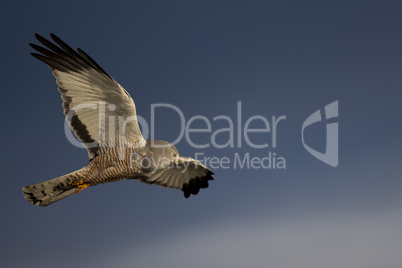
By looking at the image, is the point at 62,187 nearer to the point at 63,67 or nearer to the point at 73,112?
the point at 73,112

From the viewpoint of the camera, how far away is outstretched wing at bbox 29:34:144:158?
7.20 metres

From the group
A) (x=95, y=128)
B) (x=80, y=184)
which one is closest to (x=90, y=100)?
(x=95, y=128)

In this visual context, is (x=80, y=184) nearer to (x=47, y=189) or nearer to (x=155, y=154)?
(x=47, y=189)

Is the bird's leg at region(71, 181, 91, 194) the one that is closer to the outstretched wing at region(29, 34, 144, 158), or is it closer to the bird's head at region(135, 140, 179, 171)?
the outstretched wing at region(29, 34, 144, 158)

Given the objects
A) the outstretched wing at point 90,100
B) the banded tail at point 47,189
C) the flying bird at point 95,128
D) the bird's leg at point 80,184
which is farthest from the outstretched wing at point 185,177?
the banded tail at point 47,189

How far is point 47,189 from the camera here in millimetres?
7480

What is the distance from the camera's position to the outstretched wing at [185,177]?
9.84m

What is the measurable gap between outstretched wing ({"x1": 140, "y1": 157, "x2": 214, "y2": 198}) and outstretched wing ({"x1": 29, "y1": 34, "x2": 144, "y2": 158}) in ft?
6.92

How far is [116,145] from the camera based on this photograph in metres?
8.05

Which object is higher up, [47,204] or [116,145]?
[116,145]

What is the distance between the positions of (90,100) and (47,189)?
7.43 ft

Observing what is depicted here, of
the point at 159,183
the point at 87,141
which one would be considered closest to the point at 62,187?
the point at 87,141

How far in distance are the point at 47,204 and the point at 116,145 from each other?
6.79 feet

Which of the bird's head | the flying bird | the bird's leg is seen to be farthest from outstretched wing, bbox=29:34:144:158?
→ the bird's leg
